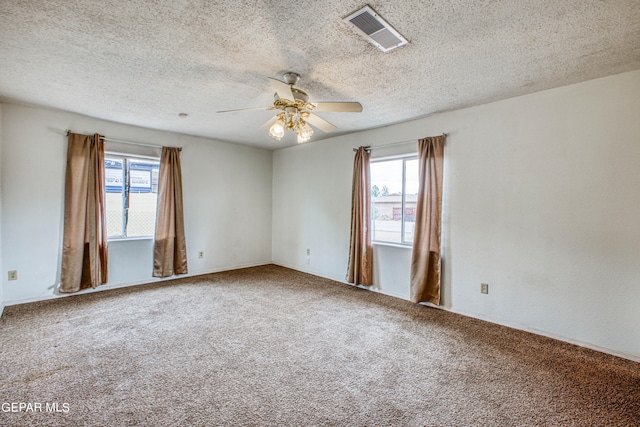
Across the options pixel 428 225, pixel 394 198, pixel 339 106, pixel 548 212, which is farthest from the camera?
pixel 394 198

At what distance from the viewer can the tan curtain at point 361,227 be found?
14.5 ft

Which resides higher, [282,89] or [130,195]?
[282,89]

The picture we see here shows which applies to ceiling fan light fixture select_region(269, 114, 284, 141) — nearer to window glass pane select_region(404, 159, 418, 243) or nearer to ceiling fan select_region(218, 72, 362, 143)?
ceiling fan select_region(218, 72, 362, 143)

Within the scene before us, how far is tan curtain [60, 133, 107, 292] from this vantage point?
3.82 m

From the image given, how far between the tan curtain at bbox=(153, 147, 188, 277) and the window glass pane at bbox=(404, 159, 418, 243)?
3670 mm

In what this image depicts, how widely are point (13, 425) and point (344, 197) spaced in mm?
4169

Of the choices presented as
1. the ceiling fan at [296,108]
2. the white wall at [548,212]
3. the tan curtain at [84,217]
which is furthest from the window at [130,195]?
the white wall at [548,212]

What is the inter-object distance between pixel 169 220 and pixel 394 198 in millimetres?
3646

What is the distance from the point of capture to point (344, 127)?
4.34 m

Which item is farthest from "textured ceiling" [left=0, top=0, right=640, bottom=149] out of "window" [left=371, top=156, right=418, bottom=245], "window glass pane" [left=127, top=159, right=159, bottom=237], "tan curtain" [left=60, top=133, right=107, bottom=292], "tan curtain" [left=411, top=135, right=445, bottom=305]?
"window glass pane" [left=127, top=159, right=159, bottom=237]

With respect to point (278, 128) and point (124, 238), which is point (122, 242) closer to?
point (124, 238)

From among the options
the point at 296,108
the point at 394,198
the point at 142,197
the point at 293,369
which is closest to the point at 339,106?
the point at 296,108

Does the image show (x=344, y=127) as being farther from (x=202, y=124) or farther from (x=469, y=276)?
(x=469, y=276)

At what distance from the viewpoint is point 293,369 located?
→ 227 centimetres
